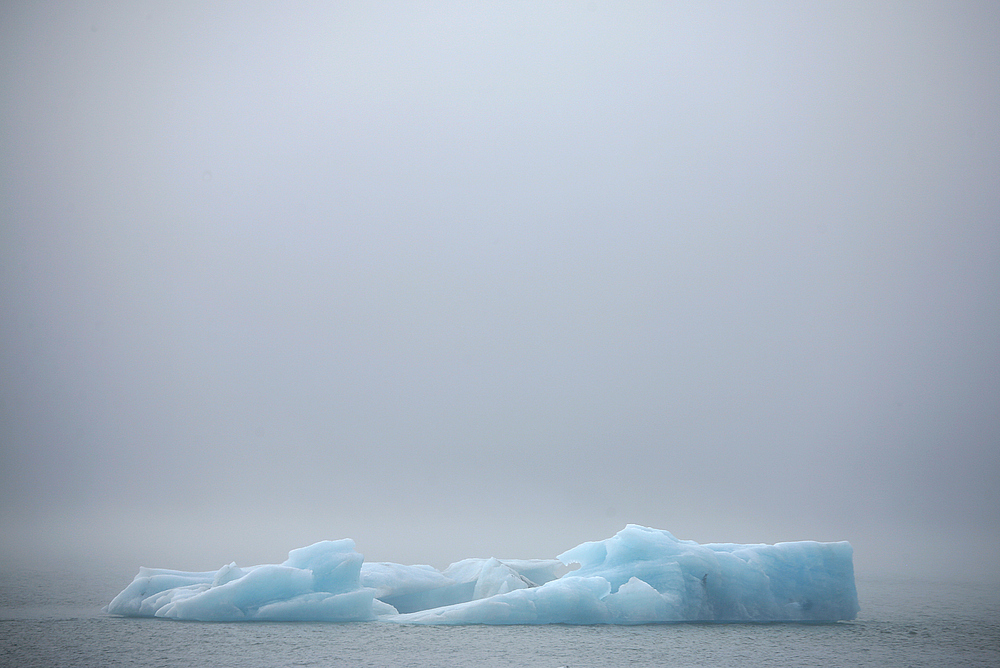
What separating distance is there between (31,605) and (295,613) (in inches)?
81.4

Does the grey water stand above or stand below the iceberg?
below

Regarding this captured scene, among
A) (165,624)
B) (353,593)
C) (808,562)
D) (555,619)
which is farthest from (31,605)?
(808,562)

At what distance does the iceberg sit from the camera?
4.82 metres

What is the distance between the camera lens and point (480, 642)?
165 inches

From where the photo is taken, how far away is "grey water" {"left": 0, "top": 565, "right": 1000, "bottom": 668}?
3703 mm

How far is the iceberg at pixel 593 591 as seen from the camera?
4.82 metres

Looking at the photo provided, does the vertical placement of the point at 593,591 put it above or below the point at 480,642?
above

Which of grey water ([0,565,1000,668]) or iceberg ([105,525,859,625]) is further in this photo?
iceberg ([105,525,859,625])

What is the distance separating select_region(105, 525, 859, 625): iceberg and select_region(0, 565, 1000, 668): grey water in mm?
117

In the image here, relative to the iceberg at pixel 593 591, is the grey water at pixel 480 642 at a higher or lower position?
lower

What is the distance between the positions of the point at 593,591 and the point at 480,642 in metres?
1.11

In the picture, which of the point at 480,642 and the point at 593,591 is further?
the point at 593,591

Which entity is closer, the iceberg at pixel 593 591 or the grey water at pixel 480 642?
the grey water at pixel 480 642

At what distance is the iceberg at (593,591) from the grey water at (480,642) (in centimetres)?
12
